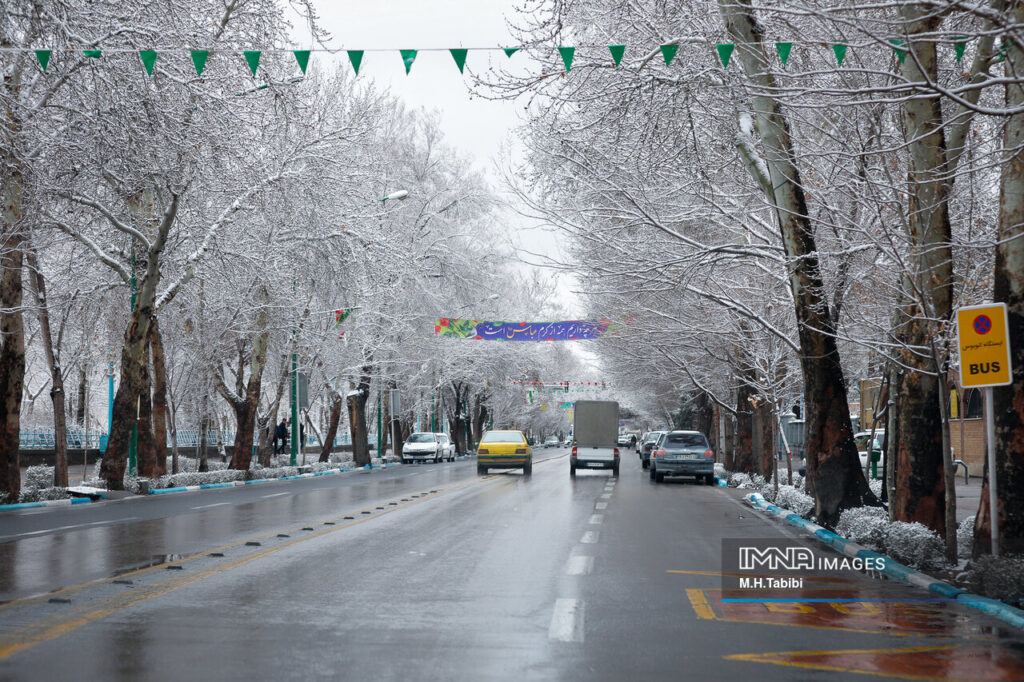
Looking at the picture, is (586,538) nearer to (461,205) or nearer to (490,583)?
(490,583)

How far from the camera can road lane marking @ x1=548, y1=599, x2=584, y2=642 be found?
25.9 ft

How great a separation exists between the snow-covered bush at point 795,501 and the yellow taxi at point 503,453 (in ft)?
61.1

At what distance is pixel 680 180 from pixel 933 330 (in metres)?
9.36

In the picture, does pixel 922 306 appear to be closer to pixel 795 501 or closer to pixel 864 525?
pixel 864 525

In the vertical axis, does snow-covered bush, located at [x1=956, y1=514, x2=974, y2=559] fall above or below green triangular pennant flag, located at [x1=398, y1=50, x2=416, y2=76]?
below

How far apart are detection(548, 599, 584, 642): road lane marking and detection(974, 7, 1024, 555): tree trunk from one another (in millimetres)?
4591

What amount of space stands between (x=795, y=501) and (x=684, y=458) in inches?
551

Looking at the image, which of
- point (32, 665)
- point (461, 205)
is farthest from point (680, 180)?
point (461, 205)

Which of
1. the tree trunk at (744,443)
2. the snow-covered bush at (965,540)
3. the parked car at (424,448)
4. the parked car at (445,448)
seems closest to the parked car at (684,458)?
the tree trunk at (744,443)

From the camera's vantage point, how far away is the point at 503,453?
40.5m

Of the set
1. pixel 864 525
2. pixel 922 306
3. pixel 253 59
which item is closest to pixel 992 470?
pixel 922 306

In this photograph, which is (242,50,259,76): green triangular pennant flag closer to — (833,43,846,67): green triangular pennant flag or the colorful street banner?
(833,43,846,67): green triangular pennant flag

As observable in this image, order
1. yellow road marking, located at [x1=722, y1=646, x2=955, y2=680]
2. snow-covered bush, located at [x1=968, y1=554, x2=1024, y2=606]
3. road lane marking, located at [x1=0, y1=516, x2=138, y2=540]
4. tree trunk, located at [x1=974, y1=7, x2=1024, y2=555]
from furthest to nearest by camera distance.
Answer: road lane marking, located at [x1=0, y1=516, x2=138, y2=540], tree trunk, located at [x1=974, y1=7, x2=1024, y2=555], snow-covered bush, located at [x1=968, y1=554, x2=1024, y2=606], yellow road marking, located at [x1=722, y1=646, x2=955, y2=680]

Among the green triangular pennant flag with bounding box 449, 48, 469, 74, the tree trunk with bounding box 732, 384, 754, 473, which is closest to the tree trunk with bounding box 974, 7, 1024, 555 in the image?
the green triangular pennant flag with bounding box 449, 48, 469, 74
